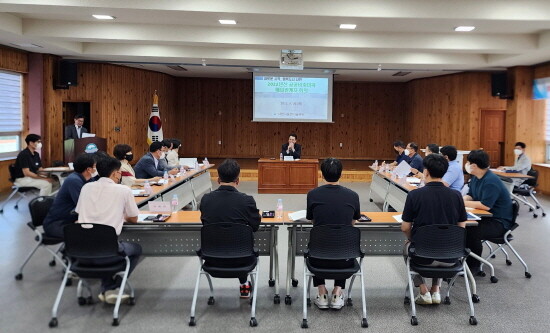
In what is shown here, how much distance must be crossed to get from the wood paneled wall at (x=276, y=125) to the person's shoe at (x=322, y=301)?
10.9 metres

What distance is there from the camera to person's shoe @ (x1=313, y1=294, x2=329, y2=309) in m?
3.45

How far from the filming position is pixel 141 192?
4.94 meters

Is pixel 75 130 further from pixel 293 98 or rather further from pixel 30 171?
pixel 293 98

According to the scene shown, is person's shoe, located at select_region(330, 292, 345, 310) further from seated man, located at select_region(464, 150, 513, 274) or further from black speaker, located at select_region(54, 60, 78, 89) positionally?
black speaker, located at select_region(54, 60, 78, 89)

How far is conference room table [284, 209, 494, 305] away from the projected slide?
7.60 meters

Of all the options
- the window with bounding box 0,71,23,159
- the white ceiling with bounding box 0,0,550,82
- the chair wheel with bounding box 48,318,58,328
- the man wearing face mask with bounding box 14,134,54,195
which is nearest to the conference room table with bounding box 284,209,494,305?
the chair wheel with bounding box 48,318,58,328

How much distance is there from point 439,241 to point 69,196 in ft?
9.65

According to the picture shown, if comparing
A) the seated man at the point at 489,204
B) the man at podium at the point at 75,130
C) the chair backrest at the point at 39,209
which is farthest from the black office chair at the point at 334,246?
the man at podium at the point at 75,130

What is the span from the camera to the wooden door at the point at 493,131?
37.1 feet

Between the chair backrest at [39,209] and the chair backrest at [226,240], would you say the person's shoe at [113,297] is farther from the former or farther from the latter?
the chair backrest at [39,209]

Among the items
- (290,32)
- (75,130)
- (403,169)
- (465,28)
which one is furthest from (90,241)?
(75,130)

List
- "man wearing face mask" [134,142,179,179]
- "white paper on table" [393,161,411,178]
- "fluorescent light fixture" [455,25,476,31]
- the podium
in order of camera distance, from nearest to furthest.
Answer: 1. "man wearing face mask" [134,142,179,179]
2. "fluorescent light fixture" [455,25,476,31]
3. "white paper on table" [393,161,411,178]
4. the podium

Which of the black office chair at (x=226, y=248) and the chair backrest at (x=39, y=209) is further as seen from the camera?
the chair backrest at (x=39, y=209)

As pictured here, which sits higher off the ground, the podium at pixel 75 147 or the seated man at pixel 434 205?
the podium at pixel 75 147
